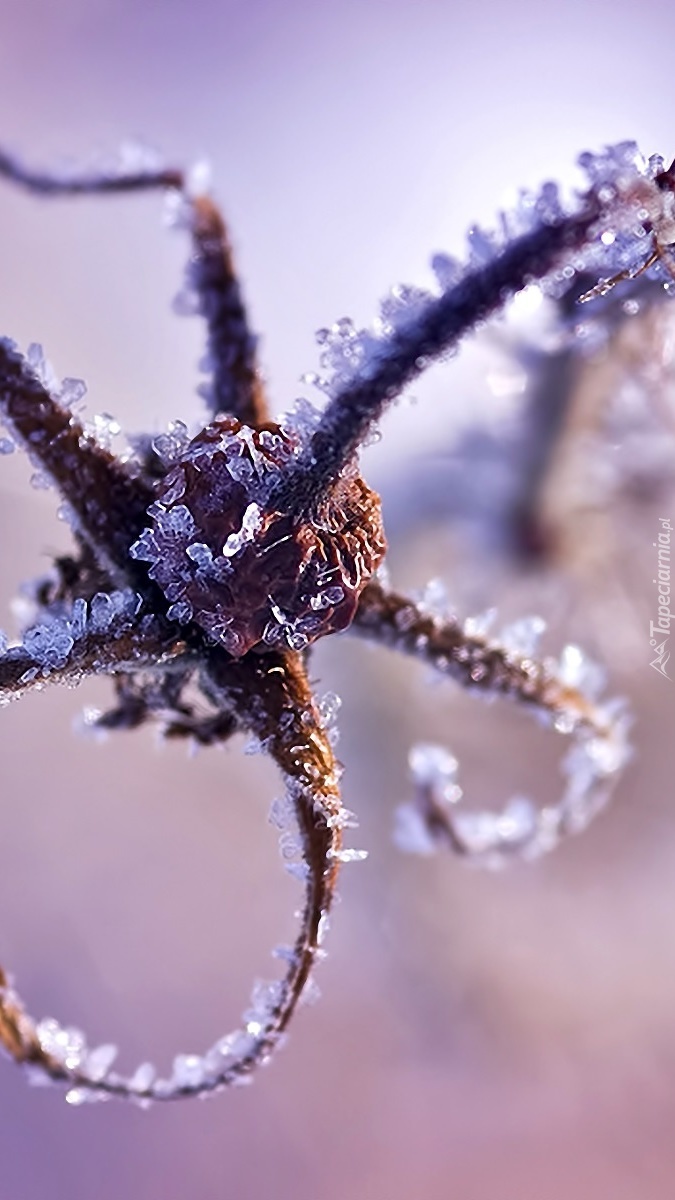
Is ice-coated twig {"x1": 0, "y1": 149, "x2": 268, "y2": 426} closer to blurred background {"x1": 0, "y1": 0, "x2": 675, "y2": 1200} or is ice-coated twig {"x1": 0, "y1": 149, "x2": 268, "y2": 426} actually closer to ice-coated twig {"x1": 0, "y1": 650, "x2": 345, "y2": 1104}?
ice-coated twig {"x1": 0, "y1": 650, "x2": 345, "y2": 1104}

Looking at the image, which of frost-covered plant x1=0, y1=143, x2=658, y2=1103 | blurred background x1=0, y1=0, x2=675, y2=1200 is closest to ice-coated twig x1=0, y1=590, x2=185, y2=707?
frost-covered plant x1=0, y1=143, x2=658, y2=1103

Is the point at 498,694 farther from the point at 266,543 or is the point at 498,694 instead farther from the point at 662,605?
the point at 662,605

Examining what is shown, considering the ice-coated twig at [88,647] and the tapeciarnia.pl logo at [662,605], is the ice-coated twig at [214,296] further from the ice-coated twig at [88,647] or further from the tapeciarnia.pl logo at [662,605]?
the tapeciarnia.pl logo at [662,605]

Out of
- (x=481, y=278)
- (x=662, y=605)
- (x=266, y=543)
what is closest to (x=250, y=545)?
(x=266, y=543)

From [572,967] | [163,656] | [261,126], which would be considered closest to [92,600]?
[163,656]

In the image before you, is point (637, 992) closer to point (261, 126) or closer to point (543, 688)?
point (543, 688)

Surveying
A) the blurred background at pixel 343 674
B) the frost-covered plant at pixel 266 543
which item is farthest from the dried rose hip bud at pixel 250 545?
the blurred background at pixel 343 674
